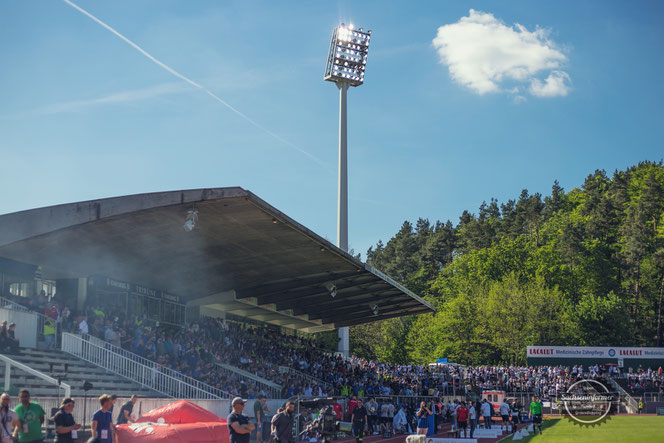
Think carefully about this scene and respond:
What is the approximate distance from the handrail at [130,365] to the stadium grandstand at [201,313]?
0.16ft

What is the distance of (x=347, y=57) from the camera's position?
62750mm

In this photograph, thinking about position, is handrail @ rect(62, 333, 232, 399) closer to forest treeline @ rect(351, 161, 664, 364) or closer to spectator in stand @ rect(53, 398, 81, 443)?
spectator in stand @ rect(53, 398, 81, 443)

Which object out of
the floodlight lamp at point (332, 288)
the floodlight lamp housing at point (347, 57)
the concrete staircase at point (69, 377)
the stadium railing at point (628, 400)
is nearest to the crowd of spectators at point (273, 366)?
the stadium railing at point (628, 400)

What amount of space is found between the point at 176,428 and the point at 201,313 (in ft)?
87.6

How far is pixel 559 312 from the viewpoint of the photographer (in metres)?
74.4

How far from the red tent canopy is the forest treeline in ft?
200

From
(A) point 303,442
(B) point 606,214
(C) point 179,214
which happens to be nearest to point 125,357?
(C) point 179,214

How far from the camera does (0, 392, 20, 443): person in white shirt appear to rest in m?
10.5

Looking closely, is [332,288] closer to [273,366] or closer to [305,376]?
[305,376]

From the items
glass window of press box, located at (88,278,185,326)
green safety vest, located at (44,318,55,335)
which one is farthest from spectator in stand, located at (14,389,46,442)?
glass window of press box, located at (88,278,185,326)

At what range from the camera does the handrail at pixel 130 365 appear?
23344 millimetres

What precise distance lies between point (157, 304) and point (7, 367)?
16364mm

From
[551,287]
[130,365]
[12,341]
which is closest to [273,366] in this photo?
[130,365]

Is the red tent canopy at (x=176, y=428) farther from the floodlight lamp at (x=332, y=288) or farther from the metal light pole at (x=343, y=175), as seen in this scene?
the metal light pole at (x=343, y=175)
